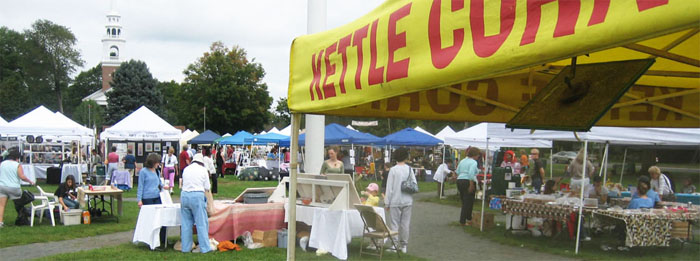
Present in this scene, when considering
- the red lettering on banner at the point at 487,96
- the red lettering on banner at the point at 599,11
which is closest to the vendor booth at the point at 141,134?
the red lettering on banner at the point at 487,96

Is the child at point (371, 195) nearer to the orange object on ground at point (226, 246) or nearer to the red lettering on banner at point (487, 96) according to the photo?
the orange object on ground at point (226, 246)

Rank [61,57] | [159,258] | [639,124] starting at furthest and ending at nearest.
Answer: [61,57], [159,258], [639,124]

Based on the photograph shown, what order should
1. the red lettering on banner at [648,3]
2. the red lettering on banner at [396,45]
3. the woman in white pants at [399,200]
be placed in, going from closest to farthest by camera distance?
1. the red lettering on banner at [648,3]
2. the red lettering on banner at [396,45]
3. the woman in white pants at [399,200]

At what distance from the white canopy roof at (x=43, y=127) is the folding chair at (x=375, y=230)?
680 inches

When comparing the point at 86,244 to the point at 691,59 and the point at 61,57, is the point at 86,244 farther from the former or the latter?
the point at 61,57

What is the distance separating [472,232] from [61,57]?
290 feet

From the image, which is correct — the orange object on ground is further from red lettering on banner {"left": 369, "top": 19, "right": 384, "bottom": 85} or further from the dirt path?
red lettering on banner {"left": 369, "top": 19, "right": 384, "bottom": 85}

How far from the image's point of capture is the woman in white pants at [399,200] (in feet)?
26.2

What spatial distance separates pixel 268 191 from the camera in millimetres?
10742

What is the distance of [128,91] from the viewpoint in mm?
69250

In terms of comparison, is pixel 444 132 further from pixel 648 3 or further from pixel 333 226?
pixel 648 3

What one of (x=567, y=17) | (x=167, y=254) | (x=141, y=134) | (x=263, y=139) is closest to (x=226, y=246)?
(x=167, y=254)

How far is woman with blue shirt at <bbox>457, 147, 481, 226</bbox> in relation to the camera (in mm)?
11320

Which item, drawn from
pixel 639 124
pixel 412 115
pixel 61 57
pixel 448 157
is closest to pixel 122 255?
pixel 412 115
